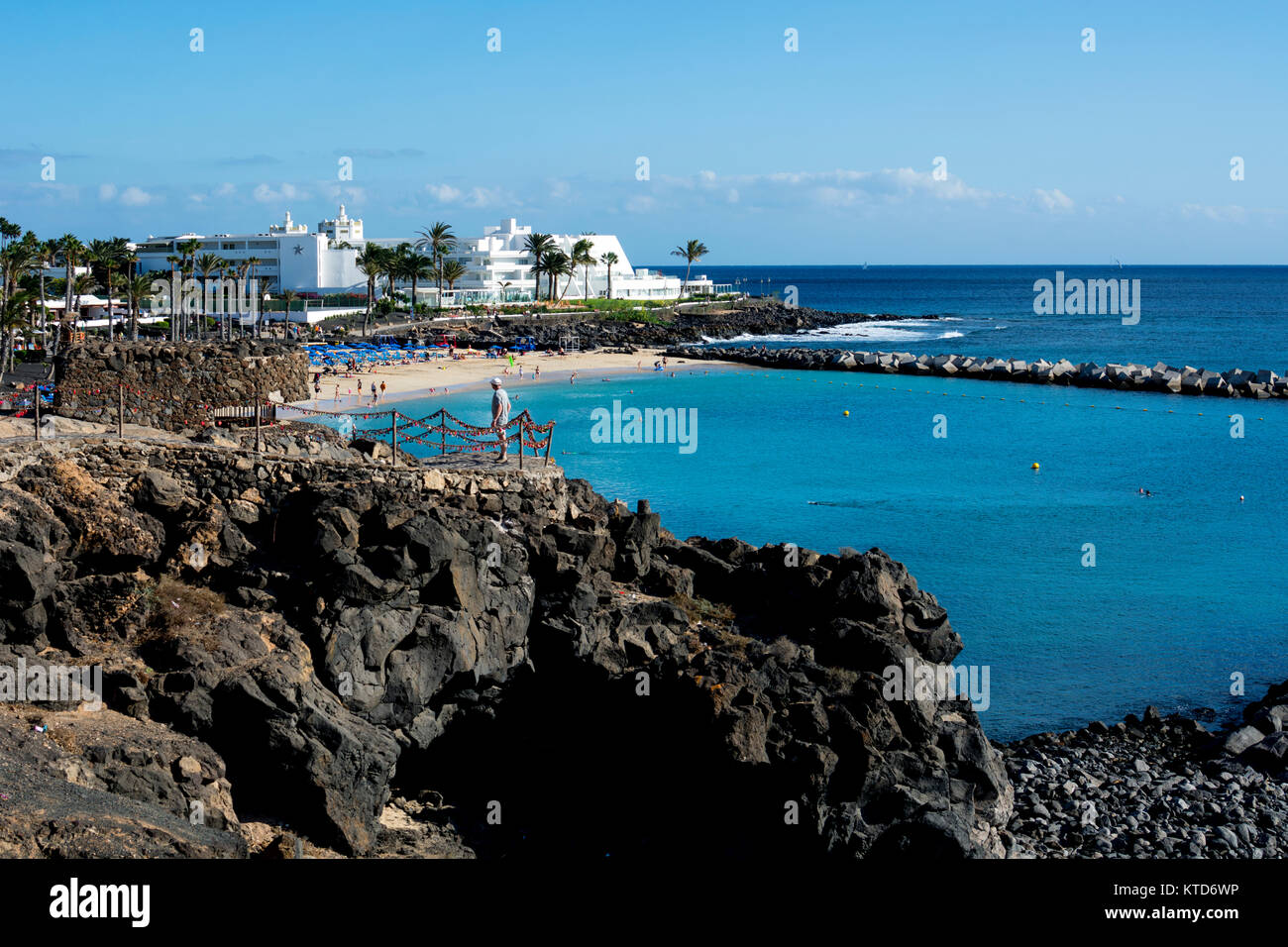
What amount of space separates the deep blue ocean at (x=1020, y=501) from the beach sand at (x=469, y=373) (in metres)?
1.73

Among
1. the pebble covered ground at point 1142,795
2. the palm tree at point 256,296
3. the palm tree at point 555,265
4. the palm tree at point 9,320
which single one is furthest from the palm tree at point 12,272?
the palm tree at point 555,265

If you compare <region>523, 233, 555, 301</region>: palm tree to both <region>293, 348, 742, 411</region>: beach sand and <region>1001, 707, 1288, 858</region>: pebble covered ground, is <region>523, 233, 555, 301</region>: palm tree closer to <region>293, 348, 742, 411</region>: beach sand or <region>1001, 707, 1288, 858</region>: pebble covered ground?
<region>293, 348, 742, 411</region>: beach sand


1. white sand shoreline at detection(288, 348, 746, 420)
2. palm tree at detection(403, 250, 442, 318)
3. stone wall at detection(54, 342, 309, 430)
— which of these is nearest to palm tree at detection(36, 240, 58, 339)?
white sand shoreline at detection(288, 348, 746, 420)

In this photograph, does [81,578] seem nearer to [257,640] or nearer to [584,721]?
[257,640]

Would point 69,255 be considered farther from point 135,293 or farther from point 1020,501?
point 1020,501

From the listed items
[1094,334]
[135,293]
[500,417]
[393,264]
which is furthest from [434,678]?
[1094,334]

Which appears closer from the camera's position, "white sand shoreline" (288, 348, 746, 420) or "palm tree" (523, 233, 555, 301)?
"white sand shoreline" (288, 348, 746, 420)

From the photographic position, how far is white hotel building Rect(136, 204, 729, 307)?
10656cm

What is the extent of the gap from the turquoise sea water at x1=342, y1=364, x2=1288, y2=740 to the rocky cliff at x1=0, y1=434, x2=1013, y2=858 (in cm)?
521

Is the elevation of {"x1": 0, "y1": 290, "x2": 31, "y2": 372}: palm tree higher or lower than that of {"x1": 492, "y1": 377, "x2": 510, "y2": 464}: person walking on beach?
higher

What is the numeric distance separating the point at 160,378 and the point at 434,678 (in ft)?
76.1

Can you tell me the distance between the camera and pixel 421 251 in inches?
4552
